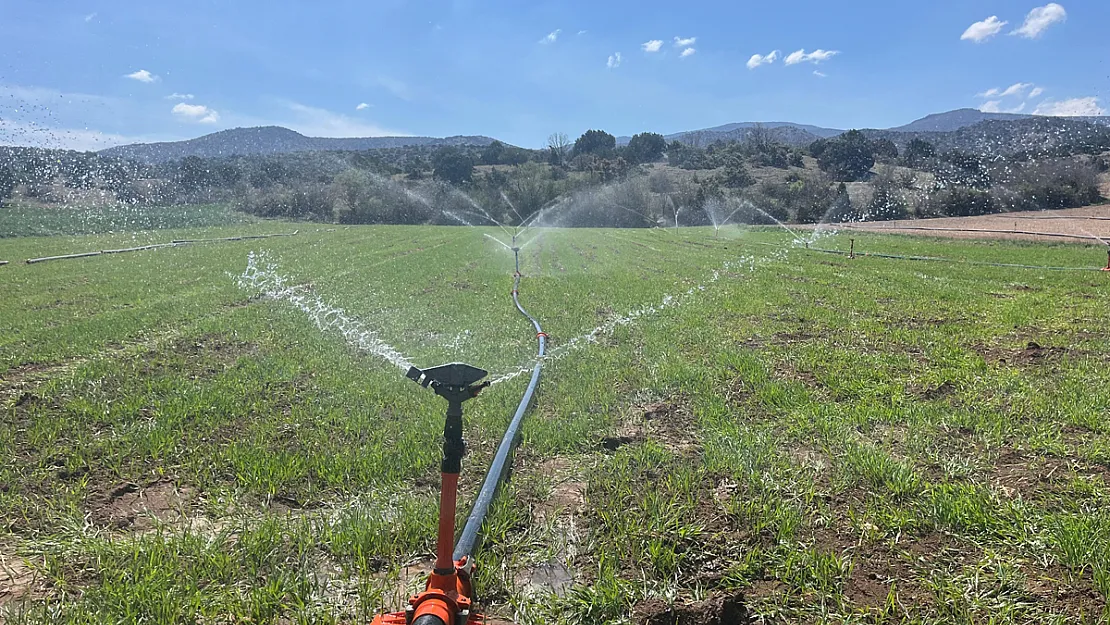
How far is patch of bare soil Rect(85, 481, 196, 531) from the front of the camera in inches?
116

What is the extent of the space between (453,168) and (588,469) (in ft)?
223

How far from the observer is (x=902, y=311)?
27.9ft

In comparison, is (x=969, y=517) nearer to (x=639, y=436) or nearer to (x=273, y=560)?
(x=639, y=436)

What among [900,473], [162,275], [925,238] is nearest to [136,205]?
[162,275]

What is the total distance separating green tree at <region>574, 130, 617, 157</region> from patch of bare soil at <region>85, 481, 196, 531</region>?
10203 centimetres

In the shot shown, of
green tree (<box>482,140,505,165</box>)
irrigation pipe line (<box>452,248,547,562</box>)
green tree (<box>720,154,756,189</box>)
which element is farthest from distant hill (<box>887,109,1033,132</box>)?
irrigation pipe line (<box>452,248,547,562</box>)

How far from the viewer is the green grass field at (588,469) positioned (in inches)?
94.3

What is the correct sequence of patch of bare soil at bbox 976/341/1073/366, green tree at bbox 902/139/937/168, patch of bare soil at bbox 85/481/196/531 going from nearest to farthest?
patch of bare soil at bbox 85/481/196/531
patch of bare soil at bbox 976/341/1073/366
green tree at bbox 902/139/937/168

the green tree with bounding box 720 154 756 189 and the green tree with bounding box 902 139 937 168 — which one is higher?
the green tree with bounding box 902 139 937 168

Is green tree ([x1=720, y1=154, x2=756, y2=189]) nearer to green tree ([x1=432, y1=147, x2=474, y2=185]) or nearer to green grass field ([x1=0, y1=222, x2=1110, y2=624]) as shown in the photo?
green tree ([x1=432, y1=147, x2=474, y2=185])

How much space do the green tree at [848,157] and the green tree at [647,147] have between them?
2889cm

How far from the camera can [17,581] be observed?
248 centimetres

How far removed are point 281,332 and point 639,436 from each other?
5212mm

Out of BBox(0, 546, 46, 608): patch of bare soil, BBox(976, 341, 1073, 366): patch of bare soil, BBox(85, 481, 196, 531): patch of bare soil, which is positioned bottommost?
BBox(0, 546, 46, 608): patch of bare soil
